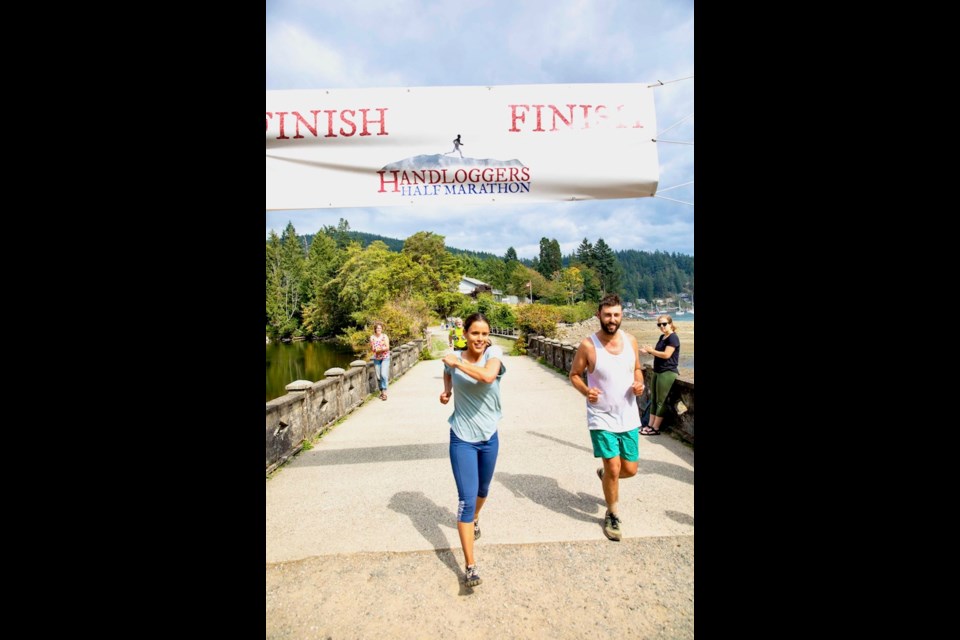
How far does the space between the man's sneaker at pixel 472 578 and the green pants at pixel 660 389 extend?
13.5 feet

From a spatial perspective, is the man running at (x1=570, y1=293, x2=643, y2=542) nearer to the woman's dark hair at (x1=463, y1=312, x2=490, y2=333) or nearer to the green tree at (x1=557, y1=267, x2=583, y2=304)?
the woman's dark hair at (x1=463, y1=312, x2=490, y2=333)

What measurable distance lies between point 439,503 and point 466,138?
3241 mm

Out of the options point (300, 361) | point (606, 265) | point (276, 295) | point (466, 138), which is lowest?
point (300, 361)

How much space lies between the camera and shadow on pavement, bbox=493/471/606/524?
Result: 12.6 feet

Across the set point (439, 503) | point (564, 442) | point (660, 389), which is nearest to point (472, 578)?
point (439, 503)

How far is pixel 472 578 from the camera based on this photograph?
9.10 ft

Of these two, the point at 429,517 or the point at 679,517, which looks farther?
the point at 429,517

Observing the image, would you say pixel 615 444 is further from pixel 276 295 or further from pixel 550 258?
pixel 550 258

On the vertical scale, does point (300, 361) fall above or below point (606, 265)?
below

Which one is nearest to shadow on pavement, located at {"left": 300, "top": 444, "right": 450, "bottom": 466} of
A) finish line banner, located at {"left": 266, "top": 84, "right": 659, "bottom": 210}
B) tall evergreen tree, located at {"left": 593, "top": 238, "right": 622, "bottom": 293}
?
finish line banner, located at {"left": 266, "top": 84, "right": 659, "bottom": 210}

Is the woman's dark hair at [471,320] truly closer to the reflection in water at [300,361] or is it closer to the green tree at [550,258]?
the reflection in water at [300,361]

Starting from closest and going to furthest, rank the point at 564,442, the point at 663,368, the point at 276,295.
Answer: the point at 663,368 < the point at 564,442 < the point at 276,295

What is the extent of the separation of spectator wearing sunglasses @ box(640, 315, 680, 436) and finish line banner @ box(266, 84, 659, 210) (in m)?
3.54

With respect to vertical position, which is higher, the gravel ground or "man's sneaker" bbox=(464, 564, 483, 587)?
"man's sneaker" bbox=(464, 564, 483, 587)
